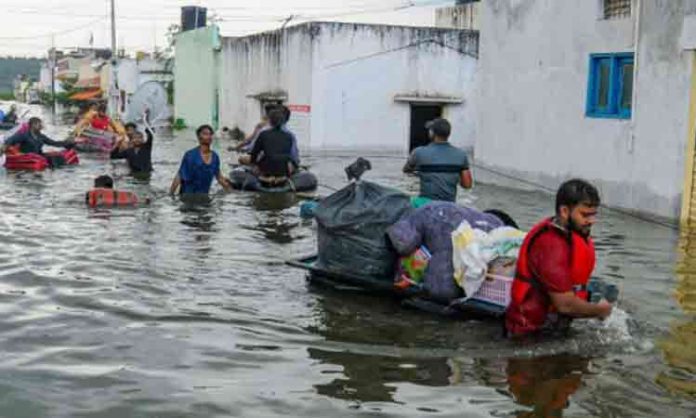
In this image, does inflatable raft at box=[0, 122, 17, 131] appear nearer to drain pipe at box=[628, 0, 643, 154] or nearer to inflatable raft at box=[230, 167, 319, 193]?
inflatable raft at box=[230, 167, 319, 193]

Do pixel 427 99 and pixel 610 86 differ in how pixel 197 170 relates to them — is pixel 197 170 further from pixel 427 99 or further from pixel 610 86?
pixel 427 99

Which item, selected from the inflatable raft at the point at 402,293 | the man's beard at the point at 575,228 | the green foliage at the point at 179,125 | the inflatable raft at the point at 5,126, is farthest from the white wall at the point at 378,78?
the man's beard at the point at 575,228

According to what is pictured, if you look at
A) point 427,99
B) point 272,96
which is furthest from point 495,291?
point 272,96

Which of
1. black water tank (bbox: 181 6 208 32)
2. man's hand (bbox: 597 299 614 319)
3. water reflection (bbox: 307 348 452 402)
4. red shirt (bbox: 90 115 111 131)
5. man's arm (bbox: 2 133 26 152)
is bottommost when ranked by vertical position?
water reflection (bbox: 307 348 452 402)

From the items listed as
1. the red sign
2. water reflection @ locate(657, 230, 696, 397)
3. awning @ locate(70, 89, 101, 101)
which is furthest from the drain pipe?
awning @ locate(70, 89, 101, 101)

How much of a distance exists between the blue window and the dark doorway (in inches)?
534

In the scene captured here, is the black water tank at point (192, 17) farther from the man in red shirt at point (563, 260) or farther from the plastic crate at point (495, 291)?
the man in red shirt at point (563, 260)

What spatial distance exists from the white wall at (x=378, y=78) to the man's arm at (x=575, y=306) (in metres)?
21.8

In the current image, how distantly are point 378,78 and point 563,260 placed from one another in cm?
2264

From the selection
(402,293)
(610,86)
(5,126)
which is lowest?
(402,293)

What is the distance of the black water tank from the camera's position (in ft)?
151

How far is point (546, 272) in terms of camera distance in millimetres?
5793

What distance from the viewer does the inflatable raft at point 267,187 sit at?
15062mm

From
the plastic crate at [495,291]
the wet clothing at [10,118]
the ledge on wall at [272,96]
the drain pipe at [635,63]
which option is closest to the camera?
the plastic crate at [495,291]
